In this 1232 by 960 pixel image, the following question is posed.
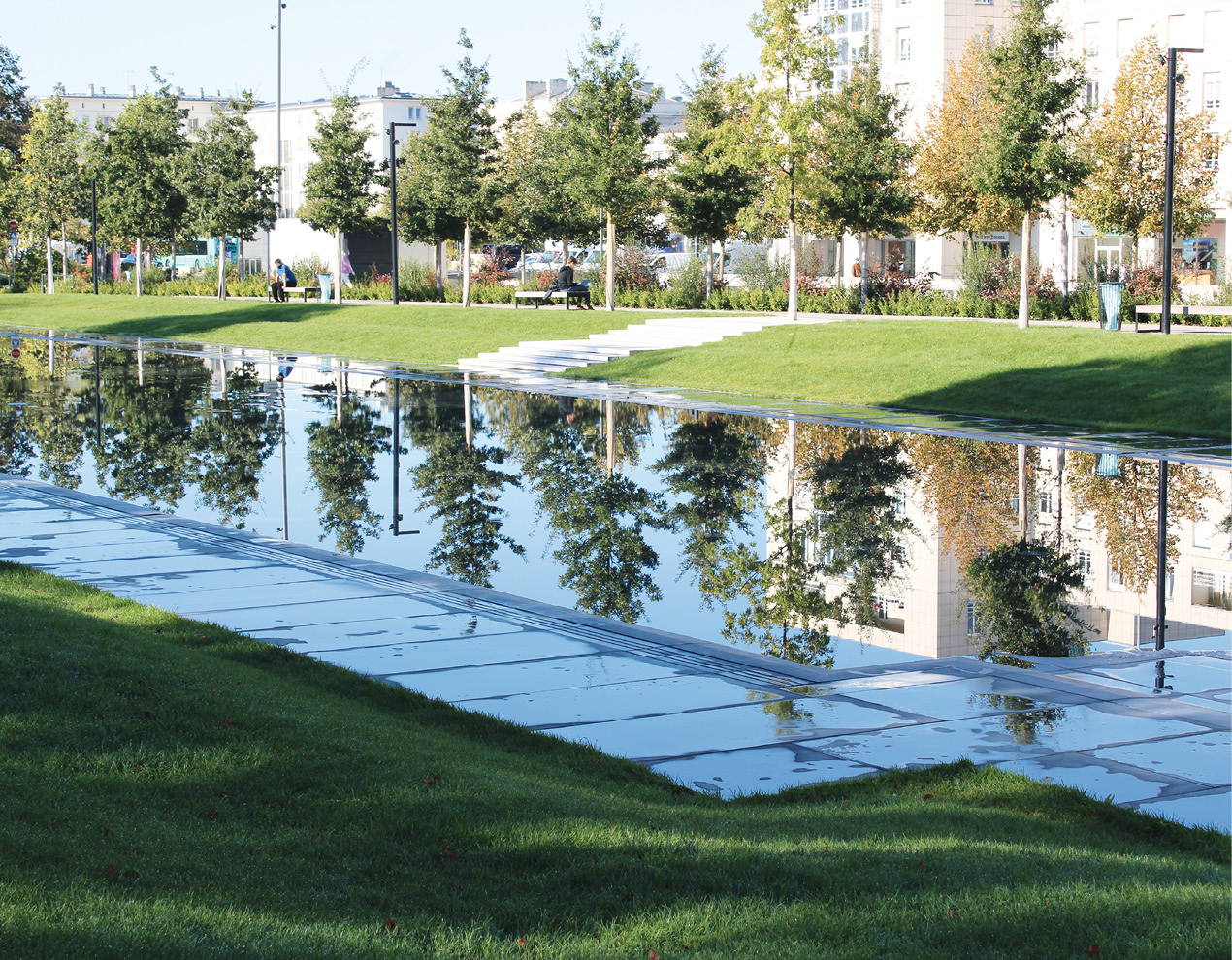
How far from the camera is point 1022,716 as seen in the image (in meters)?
7.64

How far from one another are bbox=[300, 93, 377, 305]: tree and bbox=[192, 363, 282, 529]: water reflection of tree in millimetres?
28048

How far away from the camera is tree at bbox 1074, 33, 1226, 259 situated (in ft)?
134

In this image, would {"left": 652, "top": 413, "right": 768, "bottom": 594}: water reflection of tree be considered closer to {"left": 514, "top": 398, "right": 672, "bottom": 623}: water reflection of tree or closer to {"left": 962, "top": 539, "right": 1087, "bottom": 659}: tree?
{"left": 514, "top": 398, "right": 672, "bottom": 623}: water reflection of tree

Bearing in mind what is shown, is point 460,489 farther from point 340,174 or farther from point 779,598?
point 340,174

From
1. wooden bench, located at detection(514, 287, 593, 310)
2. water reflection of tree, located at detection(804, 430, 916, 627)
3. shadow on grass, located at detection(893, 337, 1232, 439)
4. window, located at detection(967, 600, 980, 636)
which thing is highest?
wooden bench, located at detection(514, 287, 593, 310)

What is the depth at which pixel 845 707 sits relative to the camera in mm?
7887

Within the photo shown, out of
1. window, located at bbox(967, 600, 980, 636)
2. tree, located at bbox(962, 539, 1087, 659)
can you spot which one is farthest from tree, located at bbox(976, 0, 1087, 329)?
window, located at bbox(967, 600, 980, 636)

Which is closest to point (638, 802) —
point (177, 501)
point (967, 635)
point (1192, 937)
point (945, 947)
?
point (945, 947)

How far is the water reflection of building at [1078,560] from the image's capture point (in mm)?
9703

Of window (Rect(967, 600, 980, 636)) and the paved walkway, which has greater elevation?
window (Rect(967, 600, 980, 636))

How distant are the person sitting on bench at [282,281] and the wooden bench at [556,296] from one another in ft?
43.8

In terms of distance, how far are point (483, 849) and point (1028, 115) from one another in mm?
28249

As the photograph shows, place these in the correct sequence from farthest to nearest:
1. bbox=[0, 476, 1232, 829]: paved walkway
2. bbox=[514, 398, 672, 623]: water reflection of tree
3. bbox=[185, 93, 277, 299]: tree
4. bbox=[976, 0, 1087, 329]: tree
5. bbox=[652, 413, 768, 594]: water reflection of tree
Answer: bbox=[185, 93, 277, 299]: tree
bbox=[976, 0, 1087, 329]: tree
bbox=[652, 413, 768, 594]: water reflection of tree
bbox=[514, 398, 672, 623]: water reflection of tree
bbox=[0, 476, 1232, 829]: paved walkway

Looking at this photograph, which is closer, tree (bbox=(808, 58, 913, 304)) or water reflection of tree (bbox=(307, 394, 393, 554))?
water reflection of tree (bbox=(307, 394, 393, 554))
